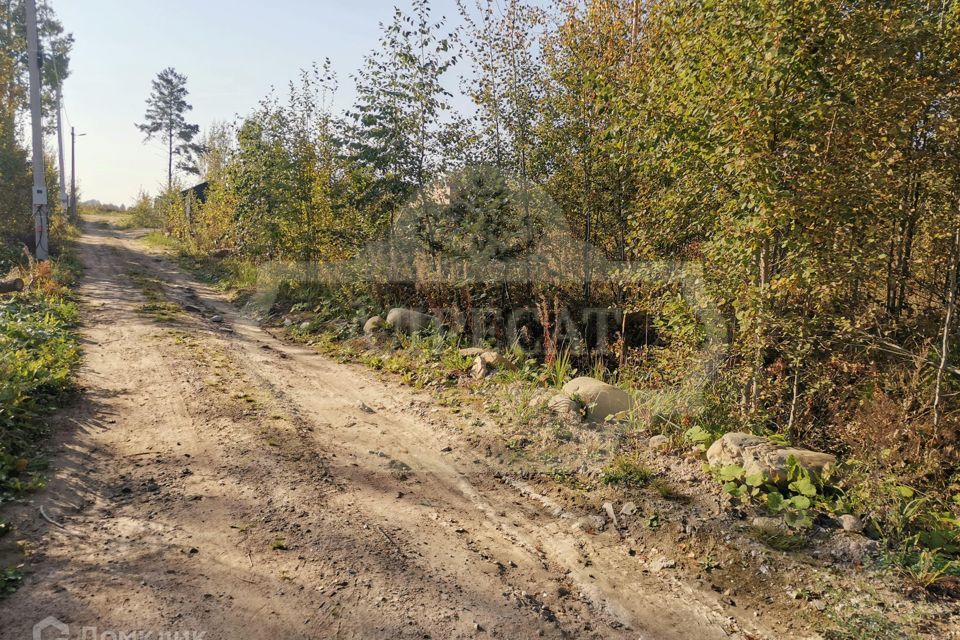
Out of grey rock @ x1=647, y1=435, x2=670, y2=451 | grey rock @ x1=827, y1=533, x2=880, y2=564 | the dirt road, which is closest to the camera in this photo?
the dirt road

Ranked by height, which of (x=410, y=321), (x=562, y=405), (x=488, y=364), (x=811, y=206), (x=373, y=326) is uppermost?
(x=811, y=206)

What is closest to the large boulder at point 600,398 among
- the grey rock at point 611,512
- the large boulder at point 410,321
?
the grey rock at point 611,512

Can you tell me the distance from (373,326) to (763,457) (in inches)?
281

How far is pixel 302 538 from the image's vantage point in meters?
3.80

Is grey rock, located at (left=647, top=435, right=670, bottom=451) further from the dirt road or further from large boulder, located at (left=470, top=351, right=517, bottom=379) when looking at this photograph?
large boulder, located at (left=470, top=351, right=517, bottom=379)

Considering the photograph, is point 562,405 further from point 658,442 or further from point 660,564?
point 660,564

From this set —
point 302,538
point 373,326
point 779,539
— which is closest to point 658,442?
point 779,539

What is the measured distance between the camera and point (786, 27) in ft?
14.4

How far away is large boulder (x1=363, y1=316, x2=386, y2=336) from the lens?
396 inches

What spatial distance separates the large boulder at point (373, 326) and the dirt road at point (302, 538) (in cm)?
338

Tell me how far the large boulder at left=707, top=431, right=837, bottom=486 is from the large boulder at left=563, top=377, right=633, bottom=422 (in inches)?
50.2

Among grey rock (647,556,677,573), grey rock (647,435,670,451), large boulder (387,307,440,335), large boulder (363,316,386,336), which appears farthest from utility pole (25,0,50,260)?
grey rock (647,556,677,573)

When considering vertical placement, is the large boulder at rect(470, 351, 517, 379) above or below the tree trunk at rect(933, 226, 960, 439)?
below

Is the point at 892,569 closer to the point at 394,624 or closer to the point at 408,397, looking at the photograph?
the point at 394,624
